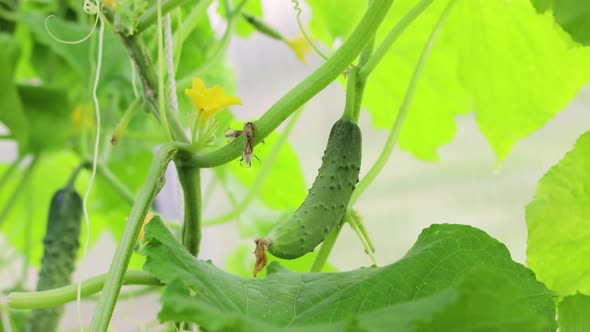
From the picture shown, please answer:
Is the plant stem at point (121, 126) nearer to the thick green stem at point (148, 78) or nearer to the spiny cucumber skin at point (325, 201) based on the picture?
the thick green stem at point (148, 78)

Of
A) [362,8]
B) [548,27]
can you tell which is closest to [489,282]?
[548,27]

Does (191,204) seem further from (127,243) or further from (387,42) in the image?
(387,42)

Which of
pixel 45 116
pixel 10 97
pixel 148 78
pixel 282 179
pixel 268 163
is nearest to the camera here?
pixel 148 78

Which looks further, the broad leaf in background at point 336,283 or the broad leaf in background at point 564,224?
the broad leaf in background at point 564,224

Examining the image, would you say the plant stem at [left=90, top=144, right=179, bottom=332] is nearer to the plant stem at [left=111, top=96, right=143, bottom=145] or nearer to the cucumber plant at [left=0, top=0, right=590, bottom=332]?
the cucumber plant at [left=0, top=0, right=590, bottom=332]

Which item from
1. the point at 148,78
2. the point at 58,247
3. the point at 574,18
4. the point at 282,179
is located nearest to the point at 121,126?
the point at 148,78

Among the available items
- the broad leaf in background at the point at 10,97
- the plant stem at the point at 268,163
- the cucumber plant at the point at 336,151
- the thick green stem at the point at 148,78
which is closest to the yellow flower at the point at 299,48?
the cucumber plant at the point at 336,151

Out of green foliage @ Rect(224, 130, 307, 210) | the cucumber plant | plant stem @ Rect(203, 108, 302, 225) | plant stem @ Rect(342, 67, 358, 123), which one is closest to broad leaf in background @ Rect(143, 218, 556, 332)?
the cucumber plant
